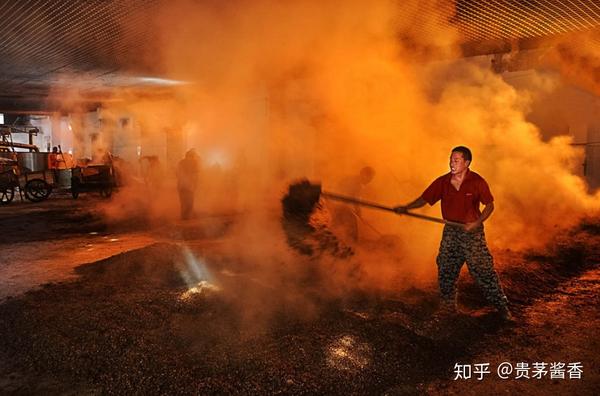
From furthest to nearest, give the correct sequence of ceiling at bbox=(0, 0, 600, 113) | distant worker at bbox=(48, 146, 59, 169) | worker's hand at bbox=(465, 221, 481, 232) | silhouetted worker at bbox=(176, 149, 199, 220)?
distant worker at bbox=(48, 146, 59, 169) < silhouetted worker at bbox=(176, 149, 199, 220) < ceiling at bbox=(0, 0, 600, 113) < worker's hand at bbox=(465, 221, 481, 232)

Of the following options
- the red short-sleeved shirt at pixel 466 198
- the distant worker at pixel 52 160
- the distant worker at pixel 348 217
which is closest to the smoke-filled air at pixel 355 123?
the distant worker at pixel 348 217

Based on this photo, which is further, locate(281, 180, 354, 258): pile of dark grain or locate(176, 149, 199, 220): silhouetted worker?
locate(176, 149, 199, 220): silhouetted worker

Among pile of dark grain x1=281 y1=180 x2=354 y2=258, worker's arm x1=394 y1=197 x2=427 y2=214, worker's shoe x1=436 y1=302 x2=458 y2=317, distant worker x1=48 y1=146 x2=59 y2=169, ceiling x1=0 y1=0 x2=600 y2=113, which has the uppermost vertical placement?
ceiling x1=0 y1=0 x2=600 y2=113

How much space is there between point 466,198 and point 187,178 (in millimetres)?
6310

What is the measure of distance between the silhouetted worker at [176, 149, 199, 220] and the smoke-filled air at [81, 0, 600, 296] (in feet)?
2.71

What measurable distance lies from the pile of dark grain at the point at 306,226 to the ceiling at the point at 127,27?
290cm

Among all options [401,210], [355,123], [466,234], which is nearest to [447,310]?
[466,234]

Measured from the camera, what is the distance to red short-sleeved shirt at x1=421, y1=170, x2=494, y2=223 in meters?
3.75

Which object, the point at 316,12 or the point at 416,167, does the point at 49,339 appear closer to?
the point at 316,12

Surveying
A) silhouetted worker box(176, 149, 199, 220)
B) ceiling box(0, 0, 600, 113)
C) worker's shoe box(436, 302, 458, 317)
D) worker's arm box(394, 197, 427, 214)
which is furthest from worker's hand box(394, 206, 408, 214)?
silhouetted worker box(176, 149, 199, 220)

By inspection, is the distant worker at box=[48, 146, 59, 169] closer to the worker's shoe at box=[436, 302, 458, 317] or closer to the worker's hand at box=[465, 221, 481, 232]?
the worker's shoe at box=[436, 302, 458, 317]

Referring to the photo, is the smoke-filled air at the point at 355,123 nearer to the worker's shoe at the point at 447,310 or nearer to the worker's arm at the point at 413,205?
the worker's shoe at the point at 447,310

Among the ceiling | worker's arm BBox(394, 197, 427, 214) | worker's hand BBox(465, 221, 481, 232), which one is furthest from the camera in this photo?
the ceiling

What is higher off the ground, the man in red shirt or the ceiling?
the ceiling
